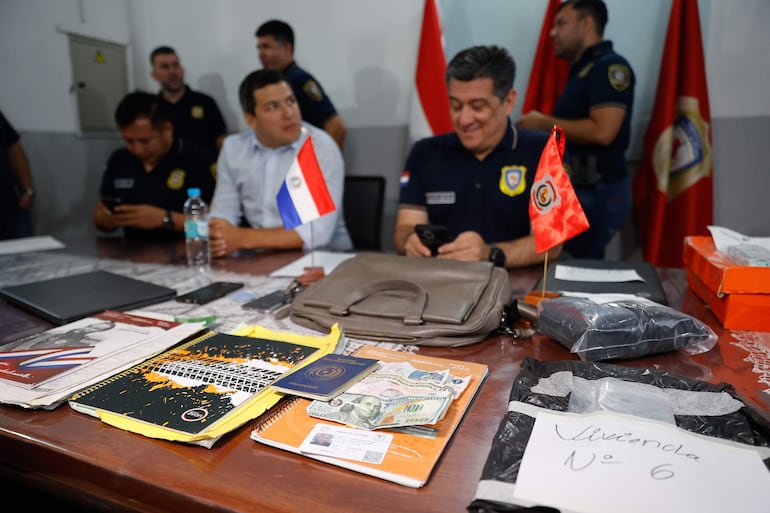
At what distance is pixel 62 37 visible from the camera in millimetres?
3275

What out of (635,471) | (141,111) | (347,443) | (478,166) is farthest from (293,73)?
(635,471)

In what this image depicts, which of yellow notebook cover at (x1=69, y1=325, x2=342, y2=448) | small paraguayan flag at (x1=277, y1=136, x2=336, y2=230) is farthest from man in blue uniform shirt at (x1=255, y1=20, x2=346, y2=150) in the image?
yellow notebook cover at (x1=69, y1=325, x2=342, y2=448)

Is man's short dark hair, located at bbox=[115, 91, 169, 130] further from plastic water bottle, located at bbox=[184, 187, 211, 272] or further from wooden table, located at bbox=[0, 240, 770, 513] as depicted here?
wooden table, located at bbox=[0, 240, 770, 513]

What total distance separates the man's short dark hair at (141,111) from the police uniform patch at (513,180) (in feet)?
5.56

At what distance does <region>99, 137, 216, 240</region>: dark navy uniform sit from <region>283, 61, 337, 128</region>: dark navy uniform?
0.71 metres

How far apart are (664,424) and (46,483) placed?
2.60 feet

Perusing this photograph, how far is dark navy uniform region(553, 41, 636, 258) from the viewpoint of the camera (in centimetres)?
231

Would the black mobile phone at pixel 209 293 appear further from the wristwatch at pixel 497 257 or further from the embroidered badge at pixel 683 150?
the embroidered badge at pixel 683 150

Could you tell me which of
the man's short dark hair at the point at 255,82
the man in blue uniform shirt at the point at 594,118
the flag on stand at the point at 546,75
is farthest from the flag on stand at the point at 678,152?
the man's short dark hair at the point at 255,82

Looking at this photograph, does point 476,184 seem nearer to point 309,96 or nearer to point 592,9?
point 592,9

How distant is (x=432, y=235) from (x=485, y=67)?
0.66 metres

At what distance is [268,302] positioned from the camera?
1.15 meters

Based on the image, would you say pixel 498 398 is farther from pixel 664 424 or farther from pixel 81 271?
pixel 81 271

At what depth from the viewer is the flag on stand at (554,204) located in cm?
100
